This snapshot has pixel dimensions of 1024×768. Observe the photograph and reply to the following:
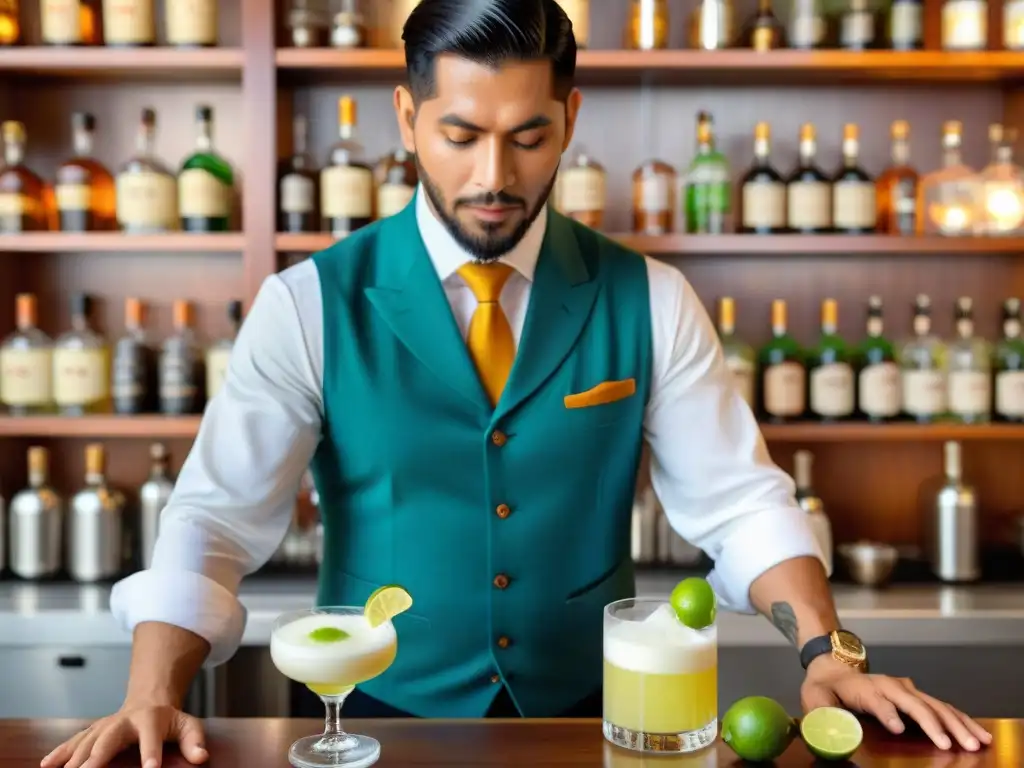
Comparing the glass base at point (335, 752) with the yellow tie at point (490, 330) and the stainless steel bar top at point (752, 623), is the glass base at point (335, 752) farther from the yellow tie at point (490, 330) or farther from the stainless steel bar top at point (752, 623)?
the stainless steel bar top at point (752, 623)

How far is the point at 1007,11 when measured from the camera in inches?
98.6

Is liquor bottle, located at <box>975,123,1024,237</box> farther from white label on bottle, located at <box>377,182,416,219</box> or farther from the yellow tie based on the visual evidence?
the yellow tie

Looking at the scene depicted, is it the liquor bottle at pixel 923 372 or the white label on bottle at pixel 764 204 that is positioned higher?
the white label on bottle at pixel 764 204

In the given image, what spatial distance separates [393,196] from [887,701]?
1.63m

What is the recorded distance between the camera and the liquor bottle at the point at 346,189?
241cm

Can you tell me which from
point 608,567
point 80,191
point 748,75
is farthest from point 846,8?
point 80,191

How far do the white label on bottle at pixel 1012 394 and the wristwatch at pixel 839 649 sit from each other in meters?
1.51

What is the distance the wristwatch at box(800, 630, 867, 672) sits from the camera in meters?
1.15

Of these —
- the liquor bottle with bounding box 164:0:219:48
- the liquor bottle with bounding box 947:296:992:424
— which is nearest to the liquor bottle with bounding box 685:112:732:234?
the liquor bottle with bounding box 947:296:992:424

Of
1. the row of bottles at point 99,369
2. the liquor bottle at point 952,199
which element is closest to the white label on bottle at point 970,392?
the liquor bottle at point 952,199

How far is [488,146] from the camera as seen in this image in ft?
4.13

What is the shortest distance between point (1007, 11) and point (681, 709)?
2.10 metres

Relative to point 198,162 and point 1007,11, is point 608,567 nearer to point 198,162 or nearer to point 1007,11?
point 198,162

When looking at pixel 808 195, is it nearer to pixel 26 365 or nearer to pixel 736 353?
pixel 736 353
